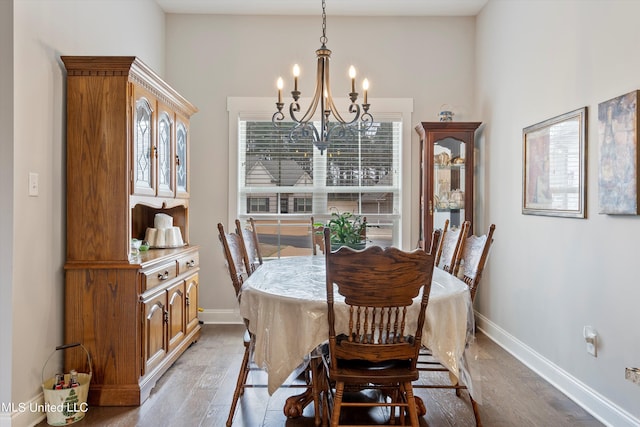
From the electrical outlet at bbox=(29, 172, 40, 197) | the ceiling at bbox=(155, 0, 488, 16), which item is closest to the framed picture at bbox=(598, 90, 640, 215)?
the ceiling at bbox=(155, 0, 488, 16)

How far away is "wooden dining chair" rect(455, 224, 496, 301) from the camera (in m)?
2.42

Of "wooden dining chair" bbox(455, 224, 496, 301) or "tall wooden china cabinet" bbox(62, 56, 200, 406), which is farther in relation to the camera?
"tall wooden china cabinet" bbox(62, 56, 200, 406)

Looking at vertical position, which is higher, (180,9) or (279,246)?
(180,9)

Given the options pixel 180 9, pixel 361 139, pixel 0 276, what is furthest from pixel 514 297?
pixel 180 9

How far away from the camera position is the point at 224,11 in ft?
14.3

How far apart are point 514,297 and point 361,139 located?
6.73 ft

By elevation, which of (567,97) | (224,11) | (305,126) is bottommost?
(305,126)

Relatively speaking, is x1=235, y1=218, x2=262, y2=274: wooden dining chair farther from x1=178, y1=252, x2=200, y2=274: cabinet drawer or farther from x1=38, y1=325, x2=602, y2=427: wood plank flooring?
x1=38, y1=325, x2=602, y2=427: wood plank flooring

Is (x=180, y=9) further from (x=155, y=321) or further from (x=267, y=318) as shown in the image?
(x=267, y=318)

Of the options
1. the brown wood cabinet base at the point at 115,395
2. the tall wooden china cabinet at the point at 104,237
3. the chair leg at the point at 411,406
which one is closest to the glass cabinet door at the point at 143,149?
the tall wooden china cabinet at the point at 104,237

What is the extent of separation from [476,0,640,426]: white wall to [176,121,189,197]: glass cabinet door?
2.71 metres

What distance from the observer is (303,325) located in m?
2.00

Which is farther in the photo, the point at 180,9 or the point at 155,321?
the point at 180,9

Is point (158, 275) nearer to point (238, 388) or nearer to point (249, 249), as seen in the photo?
point (249, 249)
